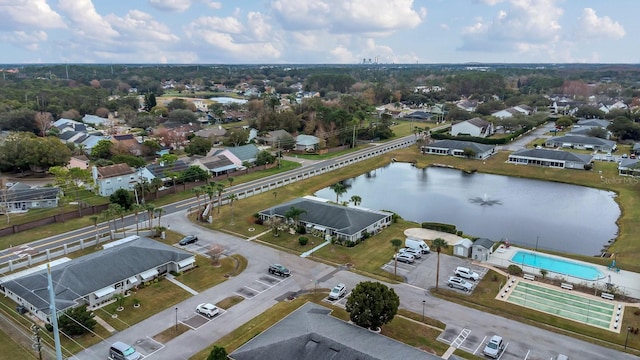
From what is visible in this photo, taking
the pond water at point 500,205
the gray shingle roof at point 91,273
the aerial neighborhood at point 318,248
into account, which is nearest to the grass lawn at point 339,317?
the aerial neighborhood at point 318,248

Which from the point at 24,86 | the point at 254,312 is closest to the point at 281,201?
the point at 254,312

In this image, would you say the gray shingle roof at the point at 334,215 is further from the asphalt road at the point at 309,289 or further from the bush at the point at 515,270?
the bush at the point at 515,270

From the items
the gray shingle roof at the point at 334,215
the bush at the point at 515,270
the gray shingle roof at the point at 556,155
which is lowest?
the bush at the point at 515,270

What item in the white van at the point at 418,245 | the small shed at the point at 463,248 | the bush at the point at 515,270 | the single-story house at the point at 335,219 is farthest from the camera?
the single-story house at the point at 335,219

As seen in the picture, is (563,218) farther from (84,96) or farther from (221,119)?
(84,96)

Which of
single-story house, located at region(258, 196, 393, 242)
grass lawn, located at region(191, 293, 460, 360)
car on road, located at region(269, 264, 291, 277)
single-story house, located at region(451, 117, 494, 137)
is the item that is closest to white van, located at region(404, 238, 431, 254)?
single-story house, located at region(258, 196, 393, 242)

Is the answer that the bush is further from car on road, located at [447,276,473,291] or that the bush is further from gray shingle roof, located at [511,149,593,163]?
gray shingle roof, located at [511,149,593,163]

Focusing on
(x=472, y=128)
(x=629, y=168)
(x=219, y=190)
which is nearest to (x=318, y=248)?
(x=219, y=190)
